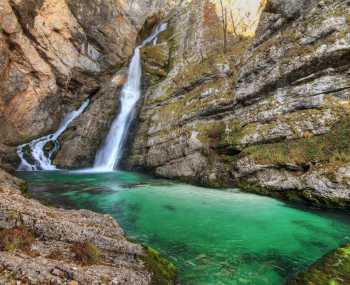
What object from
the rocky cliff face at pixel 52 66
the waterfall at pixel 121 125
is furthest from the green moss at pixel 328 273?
the rocky cliff face at pixel 52 66

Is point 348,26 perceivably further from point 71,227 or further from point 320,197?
point 71,227

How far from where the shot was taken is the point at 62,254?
5098mm

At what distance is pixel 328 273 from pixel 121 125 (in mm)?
25316

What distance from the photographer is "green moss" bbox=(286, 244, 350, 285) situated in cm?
562

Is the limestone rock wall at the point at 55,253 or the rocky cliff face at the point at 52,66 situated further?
the rocky cliff face at the point at 52,66

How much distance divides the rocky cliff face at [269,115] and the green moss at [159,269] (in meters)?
9.33

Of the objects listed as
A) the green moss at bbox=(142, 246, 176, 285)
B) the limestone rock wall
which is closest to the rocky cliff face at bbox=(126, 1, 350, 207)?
the green moss at bbox=(142, 246, 176, 285)

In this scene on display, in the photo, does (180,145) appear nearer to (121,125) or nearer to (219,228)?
(121,125)

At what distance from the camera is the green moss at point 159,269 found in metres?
5.54

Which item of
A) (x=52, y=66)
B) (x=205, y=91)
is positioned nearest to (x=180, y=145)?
(x=205, y=91)

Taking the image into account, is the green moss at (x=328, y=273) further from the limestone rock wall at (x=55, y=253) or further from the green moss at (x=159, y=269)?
the limestone rock wall at (x=55, y=253)

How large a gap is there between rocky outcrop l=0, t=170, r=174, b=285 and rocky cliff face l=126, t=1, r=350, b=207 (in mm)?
10181

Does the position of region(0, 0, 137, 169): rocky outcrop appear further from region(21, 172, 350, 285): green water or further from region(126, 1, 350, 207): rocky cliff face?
region(21, 172, 350, 285): green water

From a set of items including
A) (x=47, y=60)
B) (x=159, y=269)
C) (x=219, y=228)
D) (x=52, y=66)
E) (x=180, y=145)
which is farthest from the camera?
(x=52, y=66)
